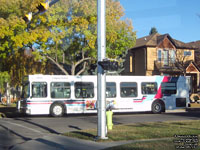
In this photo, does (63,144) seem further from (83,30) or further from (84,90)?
(83,30)

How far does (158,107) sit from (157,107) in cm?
8

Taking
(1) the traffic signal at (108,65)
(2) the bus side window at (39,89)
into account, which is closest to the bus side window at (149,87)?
(2) the bus side window at (39,89)

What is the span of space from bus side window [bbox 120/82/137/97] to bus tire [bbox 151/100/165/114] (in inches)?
70.1

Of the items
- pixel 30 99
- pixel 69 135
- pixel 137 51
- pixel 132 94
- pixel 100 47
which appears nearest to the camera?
pixel 100 47

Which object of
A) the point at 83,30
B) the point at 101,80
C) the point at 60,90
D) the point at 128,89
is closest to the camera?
the point at 101,80

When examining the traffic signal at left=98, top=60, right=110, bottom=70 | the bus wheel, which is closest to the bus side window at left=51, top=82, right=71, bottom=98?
the bus wheel

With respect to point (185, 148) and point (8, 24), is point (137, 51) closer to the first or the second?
point (8, 24)

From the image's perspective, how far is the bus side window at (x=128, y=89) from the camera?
2336 centimetres

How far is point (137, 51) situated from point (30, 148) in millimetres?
33367

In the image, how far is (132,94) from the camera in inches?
926

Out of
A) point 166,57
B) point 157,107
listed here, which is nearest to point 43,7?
point 157,107

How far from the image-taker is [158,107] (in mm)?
24016

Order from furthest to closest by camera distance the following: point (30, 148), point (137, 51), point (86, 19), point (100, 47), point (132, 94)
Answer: point (137, 51) < point (86, 19) < point (132, 94) < point (100, 47) < point (30, 148)

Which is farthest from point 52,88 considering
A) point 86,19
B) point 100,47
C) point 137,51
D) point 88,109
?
point 137,51
